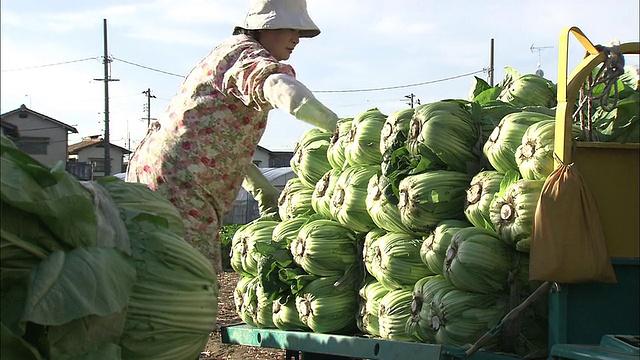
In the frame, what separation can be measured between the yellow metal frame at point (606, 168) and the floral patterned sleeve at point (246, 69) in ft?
3.87

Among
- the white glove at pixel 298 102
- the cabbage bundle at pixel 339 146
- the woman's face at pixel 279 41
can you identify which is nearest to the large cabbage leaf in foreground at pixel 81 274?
the white glove at pixel 298 102

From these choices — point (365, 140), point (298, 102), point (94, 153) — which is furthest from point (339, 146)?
point (94, 153)

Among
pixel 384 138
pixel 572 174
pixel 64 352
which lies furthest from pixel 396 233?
pixel 64 352

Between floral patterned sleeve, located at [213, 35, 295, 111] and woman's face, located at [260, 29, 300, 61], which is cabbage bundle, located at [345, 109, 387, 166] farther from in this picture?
floral patterned sleeve, located at [213, 35, 295, 111]

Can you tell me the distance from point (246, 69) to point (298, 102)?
0.58m

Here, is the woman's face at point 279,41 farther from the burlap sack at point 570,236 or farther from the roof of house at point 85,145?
the roof of house at point 85,145

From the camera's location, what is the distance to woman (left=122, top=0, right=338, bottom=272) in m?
4.07

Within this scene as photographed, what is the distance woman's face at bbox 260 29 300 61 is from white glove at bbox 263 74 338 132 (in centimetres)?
82

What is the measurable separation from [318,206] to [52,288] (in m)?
3.07

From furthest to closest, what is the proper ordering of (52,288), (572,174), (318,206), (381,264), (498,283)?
1. (318,206)
2. (381,264)
3. (498,283)
4. (572,174)
5. (52,288)

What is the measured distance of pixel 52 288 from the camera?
5.54 ft

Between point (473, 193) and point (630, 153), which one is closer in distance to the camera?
point (630, 153)

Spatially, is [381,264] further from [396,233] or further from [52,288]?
[52,288]

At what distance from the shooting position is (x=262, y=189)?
5129 millimetres
